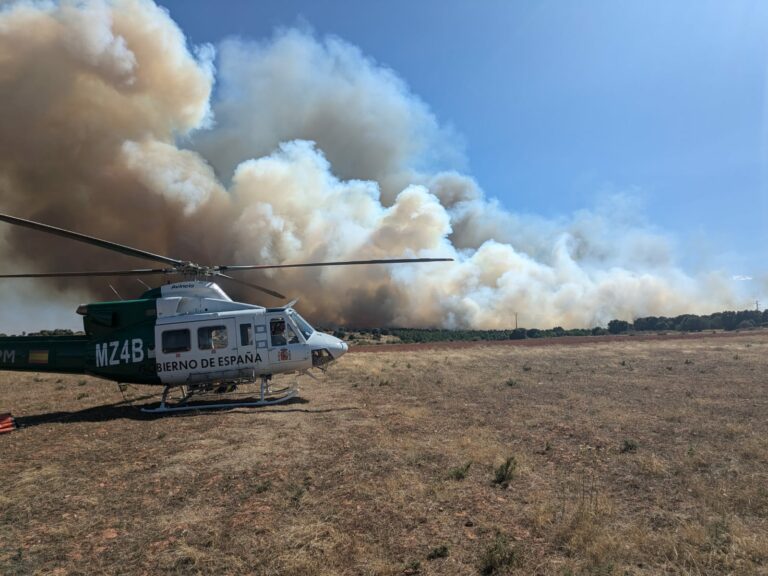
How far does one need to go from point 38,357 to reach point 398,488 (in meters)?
12.2

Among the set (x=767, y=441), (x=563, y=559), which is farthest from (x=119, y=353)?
(x=767, y=441)

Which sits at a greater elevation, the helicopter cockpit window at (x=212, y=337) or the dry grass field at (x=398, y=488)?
the helicopter cockpit window at (x=212, y=337)

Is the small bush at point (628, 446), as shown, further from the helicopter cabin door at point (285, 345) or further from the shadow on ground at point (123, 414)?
the helicopter cabin door at point (285, 345)

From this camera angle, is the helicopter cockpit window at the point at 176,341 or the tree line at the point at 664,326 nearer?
the helicopter cockpit window at the point at 176,341

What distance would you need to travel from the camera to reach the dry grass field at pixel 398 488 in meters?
5.08

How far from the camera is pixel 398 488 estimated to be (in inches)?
276

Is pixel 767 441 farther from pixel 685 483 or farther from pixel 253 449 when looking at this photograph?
pixel 253 449

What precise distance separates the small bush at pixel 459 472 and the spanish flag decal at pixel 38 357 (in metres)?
12.3

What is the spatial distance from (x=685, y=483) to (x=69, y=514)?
830 centimetres

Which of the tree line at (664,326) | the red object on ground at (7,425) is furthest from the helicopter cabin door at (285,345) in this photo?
the tree line at (664,326)

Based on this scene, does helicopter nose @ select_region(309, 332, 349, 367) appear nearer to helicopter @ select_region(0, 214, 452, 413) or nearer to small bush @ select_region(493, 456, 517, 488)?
helicopter @ select_region(0, 214, 452, 413)

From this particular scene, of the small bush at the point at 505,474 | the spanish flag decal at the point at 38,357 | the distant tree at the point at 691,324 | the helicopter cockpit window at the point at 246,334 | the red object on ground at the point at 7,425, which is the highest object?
the helicopter cockpit window at the point at 246,334

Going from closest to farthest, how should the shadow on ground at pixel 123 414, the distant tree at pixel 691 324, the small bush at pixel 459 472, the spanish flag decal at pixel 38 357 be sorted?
the small bush at pixel 459 472
the shadow on ground at pixel 123 414
the spanish flag decal at pixel 38 357
the distant tree at pixel 691 324

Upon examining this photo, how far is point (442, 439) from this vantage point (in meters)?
9.89
